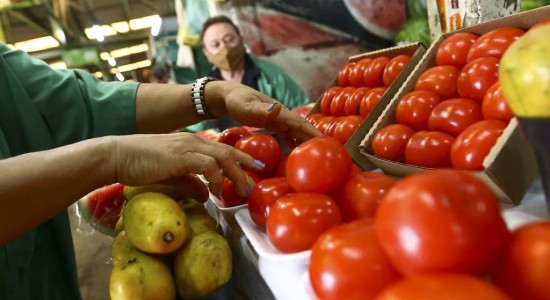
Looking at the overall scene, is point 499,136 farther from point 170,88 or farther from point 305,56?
point 305,56

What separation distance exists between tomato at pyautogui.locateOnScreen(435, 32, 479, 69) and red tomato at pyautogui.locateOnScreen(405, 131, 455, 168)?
0.34 meters

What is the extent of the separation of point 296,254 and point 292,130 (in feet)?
2.27

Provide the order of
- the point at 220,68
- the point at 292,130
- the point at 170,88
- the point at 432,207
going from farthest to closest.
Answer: the point at 220,68 → the point at 170,88 → the point at 292,130 → the point at 432,207

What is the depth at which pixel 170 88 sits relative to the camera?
1.66 m

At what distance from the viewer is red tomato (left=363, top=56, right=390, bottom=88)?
174 cm

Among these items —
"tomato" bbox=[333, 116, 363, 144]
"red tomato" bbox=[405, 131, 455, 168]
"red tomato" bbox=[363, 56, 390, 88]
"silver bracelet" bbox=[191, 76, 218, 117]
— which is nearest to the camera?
"red tomato" bbox=[405, 131, 455, 168]

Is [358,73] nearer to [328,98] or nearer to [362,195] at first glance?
[328,98]

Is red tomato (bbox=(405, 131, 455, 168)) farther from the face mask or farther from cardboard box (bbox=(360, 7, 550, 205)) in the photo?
the face mask

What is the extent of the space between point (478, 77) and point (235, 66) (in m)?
3.42

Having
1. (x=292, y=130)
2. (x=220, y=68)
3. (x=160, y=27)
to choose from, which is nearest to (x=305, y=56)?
(x=220, y=68)

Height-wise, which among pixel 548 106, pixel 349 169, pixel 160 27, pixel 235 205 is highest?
pixel 160 27

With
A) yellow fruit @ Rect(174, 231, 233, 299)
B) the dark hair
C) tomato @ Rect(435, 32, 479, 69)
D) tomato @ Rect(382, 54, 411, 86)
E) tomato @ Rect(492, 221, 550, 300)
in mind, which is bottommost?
yellow fruit @ Rect(174, 231, 233, 299)

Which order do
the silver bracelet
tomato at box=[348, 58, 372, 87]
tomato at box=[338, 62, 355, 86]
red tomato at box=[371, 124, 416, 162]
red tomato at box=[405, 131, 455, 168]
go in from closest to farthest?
red tomato at box=[405, 131, 455, 168] → red tomato at box=[371, 124, 416, 162] → the silver bracelet → tomato at box=[348, 58, 372, 87] → tomato at box=[338, 62, 355, 86]

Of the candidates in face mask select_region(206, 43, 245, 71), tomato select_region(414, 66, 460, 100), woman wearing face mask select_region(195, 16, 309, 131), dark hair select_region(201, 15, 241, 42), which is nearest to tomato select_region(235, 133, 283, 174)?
tomato select_region(414, 66, 460, 100)
